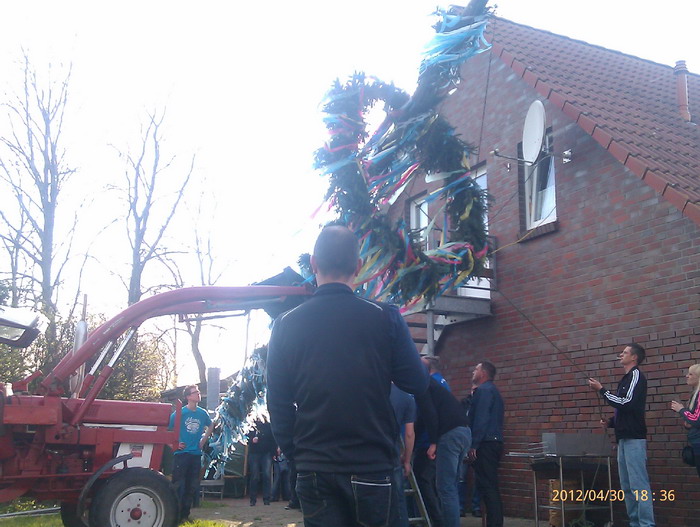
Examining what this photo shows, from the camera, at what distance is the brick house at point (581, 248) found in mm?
8281

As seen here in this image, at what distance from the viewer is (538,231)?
1038 cm

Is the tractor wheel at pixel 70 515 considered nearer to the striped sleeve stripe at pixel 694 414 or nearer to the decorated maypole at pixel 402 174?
the decorated maypole at pixel 402 174

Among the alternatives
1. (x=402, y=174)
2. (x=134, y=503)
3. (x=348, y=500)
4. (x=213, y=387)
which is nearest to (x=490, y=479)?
(x=134, y=503)

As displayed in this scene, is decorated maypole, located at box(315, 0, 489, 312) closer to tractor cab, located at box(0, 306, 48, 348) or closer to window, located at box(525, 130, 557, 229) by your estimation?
window, located at box(525, 130, 557, 229)

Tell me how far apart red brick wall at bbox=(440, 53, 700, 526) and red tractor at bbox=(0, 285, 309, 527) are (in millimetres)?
3741

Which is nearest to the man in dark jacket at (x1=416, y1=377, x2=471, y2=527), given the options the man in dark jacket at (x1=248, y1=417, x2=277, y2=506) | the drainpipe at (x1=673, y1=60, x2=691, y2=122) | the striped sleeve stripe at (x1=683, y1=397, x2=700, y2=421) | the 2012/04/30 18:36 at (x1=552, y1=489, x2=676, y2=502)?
the 2012/04/30 18:36 at (x1=552, y1=489, x2=676, y2=502)

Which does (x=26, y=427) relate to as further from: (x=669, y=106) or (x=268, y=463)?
(x=669, y=106)

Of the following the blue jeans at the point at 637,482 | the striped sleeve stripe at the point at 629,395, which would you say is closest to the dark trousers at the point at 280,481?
the blue jeans at the point at 637,482

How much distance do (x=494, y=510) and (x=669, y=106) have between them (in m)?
7.34

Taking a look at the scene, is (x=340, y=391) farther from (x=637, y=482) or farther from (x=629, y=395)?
(x=637, y=482)

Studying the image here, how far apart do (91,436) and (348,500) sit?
6.15 meters

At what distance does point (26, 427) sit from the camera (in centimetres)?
773

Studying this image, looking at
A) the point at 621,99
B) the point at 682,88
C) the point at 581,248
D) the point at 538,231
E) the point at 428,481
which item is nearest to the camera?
the point at 428,481

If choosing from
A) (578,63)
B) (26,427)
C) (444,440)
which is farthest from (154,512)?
(578,63)
